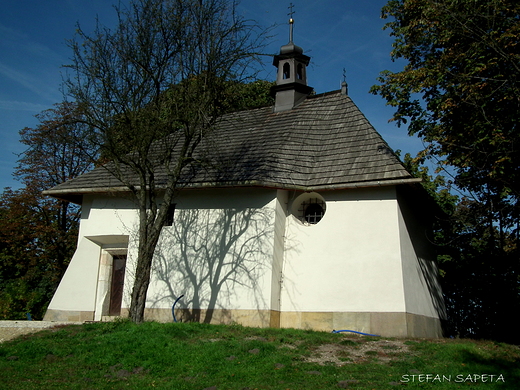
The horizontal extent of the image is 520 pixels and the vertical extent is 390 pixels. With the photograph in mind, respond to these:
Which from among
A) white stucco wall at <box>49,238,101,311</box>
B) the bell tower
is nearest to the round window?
the bell tower

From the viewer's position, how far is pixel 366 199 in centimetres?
1292

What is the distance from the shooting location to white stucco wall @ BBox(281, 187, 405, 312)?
12.2 m

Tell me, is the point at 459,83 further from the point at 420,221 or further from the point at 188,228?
the point at 188,228

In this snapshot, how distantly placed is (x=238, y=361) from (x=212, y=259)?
16.5ft

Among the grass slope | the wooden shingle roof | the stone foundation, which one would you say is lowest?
the grass slope

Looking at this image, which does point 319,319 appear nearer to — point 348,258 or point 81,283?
point 348,258

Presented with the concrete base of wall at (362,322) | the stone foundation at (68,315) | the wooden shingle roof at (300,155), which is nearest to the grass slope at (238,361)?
the concrete base of wall at (362,322)

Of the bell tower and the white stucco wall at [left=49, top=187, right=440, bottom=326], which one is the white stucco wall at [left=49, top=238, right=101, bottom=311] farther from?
the bell tower

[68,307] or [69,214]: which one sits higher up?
[69,214]

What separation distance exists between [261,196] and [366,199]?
8.64 ft

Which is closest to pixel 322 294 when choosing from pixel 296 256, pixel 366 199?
pixel 296 256

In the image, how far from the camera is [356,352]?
9414 mm

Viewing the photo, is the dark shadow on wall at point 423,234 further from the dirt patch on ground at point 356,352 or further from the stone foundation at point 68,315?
the stone foundation at point 68,315

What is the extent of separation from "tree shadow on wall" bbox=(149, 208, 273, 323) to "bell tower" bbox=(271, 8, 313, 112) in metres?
5.45
